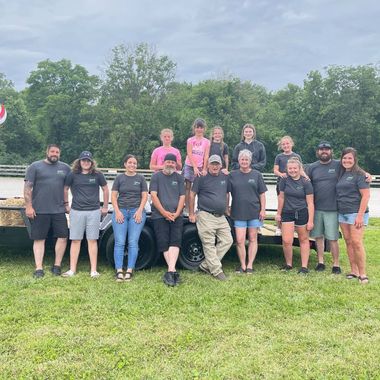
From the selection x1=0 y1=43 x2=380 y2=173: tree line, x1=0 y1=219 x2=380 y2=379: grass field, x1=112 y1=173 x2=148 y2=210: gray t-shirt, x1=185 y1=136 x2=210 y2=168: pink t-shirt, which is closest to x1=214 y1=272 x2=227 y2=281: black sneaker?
x1=0 y1=219 x2=380 y2=379: grass field

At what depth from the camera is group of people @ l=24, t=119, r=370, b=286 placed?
5.22 meters

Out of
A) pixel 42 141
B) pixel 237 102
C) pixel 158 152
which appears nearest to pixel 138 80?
pixel 237 102

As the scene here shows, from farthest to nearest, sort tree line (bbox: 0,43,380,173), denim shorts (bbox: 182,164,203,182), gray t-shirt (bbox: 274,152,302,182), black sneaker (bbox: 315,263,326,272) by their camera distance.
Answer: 1. tree line (bbox: 0,43,380,173)
2. gray t-shirt (bbox: 274,152,302,182)
3. denim shorts (bbox: 182,164,203,182)
4. black sneaker (bbox: 315,263,326,272)

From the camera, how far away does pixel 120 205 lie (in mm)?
5250

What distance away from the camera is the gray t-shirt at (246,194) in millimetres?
5469

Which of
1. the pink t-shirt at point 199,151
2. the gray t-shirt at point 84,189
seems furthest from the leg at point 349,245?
the gray t-shirt at point 84,189

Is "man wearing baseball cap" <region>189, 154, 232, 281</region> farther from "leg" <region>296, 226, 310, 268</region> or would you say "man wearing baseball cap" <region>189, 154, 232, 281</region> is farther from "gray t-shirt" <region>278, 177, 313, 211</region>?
"leg" <region>296, 226, 310, 268</region>

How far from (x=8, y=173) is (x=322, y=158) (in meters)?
22.0

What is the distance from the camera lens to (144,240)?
5578 millimetres

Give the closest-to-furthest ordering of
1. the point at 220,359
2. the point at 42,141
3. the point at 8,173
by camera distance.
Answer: the point at 220,359 → the point at 8,173 → the point at 42,141

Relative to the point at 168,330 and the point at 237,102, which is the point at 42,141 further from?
the point at 168,330

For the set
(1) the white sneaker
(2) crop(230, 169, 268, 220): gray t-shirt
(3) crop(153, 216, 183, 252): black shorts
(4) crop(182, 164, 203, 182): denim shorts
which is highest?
(4) crop(182, 164, 203, 182): denim shorts

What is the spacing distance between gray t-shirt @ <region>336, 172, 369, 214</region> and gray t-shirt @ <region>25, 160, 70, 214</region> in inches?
143

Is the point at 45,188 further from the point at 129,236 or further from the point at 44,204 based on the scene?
the point at 129,236
